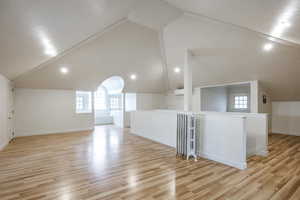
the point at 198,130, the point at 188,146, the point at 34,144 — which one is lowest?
the point at 34,144

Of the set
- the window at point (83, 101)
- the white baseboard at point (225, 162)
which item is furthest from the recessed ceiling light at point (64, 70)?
the white baseboard at point (225, 162)

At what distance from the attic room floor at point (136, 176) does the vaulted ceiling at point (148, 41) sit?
229 centimetres

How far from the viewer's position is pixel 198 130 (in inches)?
157

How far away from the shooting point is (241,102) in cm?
887

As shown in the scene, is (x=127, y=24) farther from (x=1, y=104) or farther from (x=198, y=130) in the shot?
(x=1, y=104)

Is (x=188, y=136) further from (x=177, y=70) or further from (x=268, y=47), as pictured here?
(x=177, y=70)

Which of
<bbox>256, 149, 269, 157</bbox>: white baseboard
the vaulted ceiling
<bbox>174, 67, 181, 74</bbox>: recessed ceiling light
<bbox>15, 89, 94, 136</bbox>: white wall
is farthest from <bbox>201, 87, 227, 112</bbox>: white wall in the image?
<bbox>15, 89, 94, 136</bbox>: white wall

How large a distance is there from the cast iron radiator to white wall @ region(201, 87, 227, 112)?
14.2 ft

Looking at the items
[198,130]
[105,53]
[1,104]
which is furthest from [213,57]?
[1,104]

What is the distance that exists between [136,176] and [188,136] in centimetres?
156

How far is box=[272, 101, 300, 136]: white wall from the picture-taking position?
642 cm

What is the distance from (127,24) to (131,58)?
1.80 meters

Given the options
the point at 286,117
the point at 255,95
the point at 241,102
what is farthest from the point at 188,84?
the point at 241,102

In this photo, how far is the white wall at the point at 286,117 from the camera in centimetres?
642
